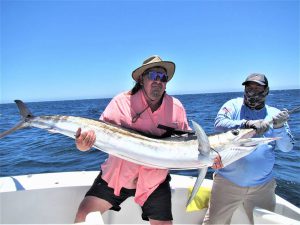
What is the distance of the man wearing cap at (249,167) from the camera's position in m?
3.07

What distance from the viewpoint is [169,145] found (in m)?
2.71

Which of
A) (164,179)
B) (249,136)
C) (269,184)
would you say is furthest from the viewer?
(269,184)

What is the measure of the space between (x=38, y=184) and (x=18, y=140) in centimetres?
980

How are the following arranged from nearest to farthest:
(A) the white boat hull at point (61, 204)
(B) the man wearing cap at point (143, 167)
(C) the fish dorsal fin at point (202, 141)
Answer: (C) the fish dorsal fin at point (202, 141) < (B) the man wearing cap at point (143, 167) < (A) the white boat hull at point (61, 204)

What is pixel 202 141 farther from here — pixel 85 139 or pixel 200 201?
pixel 200 201

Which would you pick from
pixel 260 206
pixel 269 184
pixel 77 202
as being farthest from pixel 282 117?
pixel 77 202

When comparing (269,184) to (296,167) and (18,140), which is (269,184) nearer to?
(296,167)

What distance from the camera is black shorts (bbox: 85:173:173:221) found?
114 inches

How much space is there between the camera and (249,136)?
9.11 feet

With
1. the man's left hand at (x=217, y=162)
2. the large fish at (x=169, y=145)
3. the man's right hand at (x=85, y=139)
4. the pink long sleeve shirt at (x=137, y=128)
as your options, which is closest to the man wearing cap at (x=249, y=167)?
the large fish at (x=169, y=145)

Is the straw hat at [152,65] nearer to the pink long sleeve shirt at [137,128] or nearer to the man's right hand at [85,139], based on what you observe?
the pink long sleeve shirt at [137,128]

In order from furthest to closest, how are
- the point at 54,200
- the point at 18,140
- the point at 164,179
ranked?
the point at 18,140 → the point at 54,200 → the point at 164,179

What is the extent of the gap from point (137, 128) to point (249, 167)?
1162mm

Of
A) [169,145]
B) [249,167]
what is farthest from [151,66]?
[249,167]
